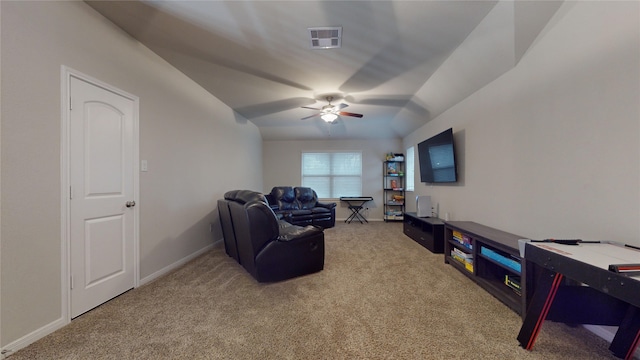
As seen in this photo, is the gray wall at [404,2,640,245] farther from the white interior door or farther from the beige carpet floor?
the white interior door

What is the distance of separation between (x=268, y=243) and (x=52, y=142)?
1.85 m

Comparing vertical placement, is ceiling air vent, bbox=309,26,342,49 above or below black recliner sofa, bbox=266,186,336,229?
above

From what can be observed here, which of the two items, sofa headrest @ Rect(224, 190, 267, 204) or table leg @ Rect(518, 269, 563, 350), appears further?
sofa headrest @ Rect(224, 190, 267, 204)

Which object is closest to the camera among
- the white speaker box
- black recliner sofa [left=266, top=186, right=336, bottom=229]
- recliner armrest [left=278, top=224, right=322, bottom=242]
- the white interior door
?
the white interior door

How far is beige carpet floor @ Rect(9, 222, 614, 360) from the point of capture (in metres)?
1.43

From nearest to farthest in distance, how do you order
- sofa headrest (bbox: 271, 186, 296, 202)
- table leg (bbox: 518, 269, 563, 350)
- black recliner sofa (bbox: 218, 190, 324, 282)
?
table leg (bbox: 518, 269, 563, 350)
black recliner sofa (bbox: 218, 190, 324, 282)
sofa headrest (bbox: 271, 186, 296, 202)

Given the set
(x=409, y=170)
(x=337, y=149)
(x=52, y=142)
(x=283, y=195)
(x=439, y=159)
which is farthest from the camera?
(x=337, y=149)

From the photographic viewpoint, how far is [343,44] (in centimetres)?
235

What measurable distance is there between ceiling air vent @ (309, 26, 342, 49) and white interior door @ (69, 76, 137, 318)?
1.95 m

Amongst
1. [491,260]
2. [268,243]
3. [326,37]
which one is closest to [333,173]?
[268,243]

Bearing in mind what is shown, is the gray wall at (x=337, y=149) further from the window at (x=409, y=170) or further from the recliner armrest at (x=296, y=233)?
the recliner armrest at (x=296, y=233)

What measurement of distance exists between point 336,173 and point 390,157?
62.6 inches

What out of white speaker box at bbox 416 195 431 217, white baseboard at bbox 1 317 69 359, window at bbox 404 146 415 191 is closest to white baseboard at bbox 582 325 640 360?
white speaker box at bbox 416 195 431 217

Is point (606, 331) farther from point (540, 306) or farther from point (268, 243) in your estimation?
point (268, 243)
